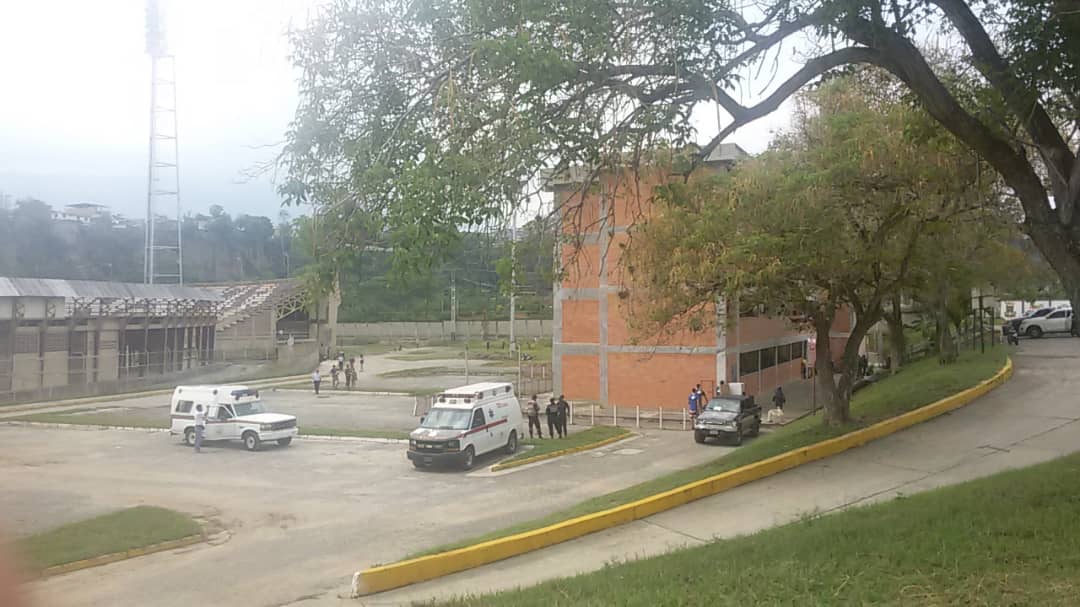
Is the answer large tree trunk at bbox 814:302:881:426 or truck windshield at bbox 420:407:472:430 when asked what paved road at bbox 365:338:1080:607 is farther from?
truck windshield at bbox 420:407:472:430

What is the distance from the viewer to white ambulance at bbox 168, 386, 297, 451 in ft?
78.6

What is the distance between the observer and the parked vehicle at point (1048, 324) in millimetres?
42594

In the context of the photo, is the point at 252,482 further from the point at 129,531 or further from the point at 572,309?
the point at 572,309

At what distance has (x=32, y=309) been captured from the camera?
119 ft

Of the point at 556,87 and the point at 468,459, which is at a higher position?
the point at 556,87

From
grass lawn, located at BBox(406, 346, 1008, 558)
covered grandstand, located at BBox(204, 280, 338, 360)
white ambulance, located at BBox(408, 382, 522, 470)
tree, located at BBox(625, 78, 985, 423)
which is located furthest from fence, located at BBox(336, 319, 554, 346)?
tree, located at BBox(625, 78, 985, 423)

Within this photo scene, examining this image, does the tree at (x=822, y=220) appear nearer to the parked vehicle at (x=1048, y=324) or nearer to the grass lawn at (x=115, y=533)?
the grass lawn at (x=115, y=533)

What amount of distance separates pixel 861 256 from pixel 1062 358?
1940 centimetres

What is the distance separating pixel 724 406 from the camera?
2408 centimetres

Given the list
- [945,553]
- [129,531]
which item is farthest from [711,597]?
[129,531]

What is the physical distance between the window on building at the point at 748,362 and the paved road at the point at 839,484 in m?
12.2

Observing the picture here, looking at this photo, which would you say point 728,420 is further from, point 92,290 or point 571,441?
point 92,290

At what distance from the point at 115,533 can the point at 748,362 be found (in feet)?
83.8

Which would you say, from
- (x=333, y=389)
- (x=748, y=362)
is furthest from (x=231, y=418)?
(x=748, y=362)
